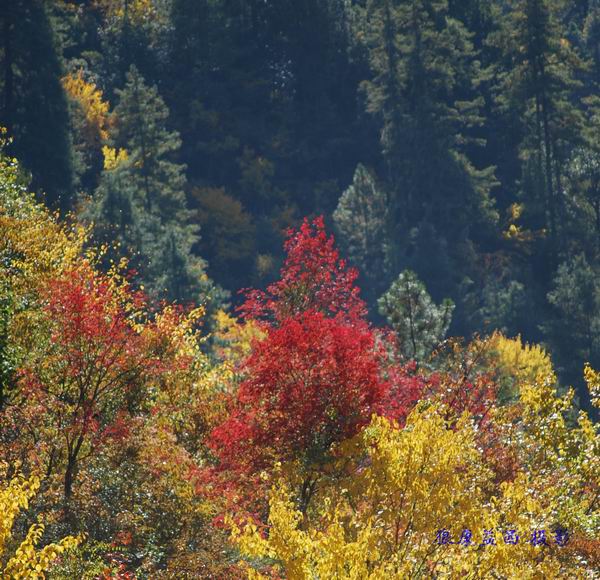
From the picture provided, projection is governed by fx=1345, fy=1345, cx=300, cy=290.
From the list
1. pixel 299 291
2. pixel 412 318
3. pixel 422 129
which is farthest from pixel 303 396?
pixel 422 129

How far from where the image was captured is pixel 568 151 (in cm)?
8650

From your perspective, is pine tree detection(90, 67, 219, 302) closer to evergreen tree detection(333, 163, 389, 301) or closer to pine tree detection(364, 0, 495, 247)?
evergreen tree detection(333, 163, 389, 301)

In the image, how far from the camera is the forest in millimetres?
17641

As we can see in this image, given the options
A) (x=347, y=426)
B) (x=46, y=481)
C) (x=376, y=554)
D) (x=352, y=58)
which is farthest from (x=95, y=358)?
(x=352, y=58)

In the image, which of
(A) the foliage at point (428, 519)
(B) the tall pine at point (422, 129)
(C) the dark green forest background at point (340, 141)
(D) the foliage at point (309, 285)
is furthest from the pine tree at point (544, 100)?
(A) the foliage at point (428, 519)

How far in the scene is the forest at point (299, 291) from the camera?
17641 mm

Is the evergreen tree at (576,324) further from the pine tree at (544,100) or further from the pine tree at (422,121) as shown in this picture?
the pine tree at (422,121)

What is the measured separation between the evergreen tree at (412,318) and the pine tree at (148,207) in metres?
16.8

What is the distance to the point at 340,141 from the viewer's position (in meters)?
102

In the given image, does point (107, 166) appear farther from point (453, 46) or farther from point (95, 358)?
point (95, 358)

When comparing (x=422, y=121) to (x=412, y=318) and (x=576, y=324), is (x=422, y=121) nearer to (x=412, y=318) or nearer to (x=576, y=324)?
(x=576, y=324)

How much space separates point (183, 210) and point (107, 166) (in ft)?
17.5

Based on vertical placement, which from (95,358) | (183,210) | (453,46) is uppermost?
(453,46)

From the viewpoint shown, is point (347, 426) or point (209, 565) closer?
point (209, 565)
